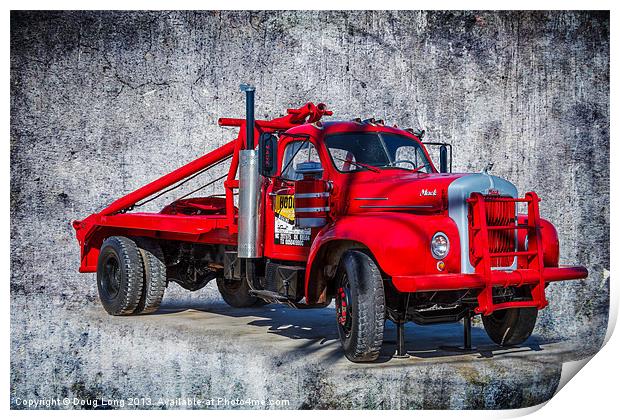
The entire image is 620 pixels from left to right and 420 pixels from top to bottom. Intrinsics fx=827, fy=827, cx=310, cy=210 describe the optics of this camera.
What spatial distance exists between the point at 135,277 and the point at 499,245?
14.8 ft

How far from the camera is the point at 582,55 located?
774 centimetres

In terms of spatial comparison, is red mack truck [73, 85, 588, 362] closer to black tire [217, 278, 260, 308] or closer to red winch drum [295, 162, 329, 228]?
red winch drum [295, 162, 329, 228]

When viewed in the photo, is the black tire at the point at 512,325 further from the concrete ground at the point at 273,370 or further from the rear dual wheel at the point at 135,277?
the rear dual wheel at the point at 135,277

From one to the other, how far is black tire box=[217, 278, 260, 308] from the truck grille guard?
455cm

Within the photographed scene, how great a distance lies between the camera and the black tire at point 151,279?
372 inches

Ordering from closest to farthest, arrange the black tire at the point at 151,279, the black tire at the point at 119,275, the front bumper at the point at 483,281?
the front bumper at the point at 483,281
the black tire at the point at 119,275
the black tire at the point at 151,279

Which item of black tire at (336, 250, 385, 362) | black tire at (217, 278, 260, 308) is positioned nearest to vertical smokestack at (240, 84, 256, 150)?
black tire at (336, 250, 385, 362)

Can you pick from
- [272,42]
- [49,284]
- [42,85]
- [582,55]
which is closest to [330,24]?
[272,42]

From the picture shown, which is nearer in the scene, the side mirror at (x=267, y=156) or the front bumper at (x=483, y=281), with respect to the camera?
the front bumper at (x=483, y=281)

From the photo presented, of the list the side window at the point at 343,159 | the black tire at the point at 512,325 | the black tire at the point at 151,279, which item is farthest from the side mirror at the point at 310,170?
the black tire at the point at 151,279

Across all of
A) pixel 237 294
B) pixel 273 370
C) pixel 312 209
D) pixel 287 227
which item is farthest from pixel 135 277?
pixel 273 370

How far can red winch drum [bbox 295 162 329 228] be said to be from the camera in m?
7.15

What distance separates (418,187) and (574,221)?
6.73 feet

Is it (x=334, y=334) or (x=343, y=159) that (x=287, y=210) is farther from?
(x=334, y=334)
